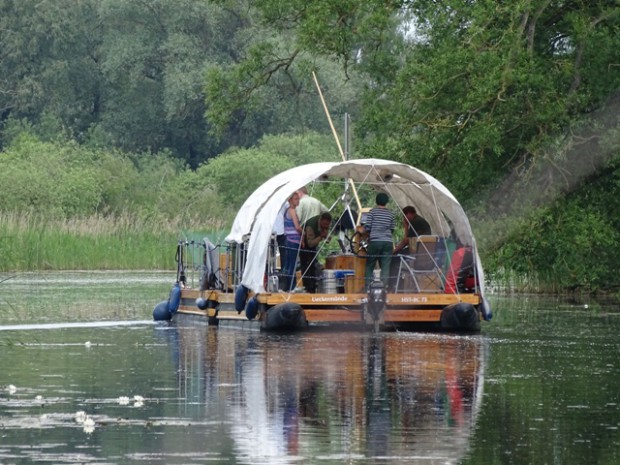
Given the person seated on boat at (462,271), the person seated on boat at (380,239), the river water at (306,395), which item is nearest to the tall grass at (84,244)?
the person seated on boat at (462,271)

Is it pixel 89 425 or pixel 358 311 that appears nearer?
pixel 89 425

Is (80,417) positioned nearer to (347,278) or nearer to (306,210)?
(347,278)

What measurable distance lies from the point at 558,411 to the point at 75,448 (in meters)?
4.19

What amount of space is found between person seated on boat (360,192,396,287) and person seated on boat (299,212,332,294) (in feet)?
2.16

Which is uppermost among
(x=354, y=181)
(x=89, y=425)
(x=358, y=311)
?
(x=354, y=181)

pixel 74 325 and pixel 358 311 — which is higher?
pixel 358 311

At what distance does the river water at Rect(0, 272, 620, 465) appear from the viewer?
1193 centimetres

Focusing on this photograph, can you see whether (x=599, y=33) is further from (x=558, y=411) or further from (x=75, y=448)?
(x=75, y=448)

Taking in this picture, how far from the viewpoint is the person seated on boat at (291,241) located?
2549 centimetres

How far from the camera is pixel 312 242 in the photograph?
25.5m

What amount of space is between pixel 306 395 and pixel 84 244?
3072 cm

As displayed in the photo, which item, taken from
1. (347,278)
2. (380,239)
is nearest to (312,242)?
(347,278)

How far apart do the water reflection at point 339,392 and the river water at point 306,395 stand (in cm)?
2

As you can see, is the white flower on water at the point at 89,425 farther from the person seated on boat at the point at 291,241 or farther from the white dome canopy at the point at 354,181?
the person seated on boat at the point at 291,241
